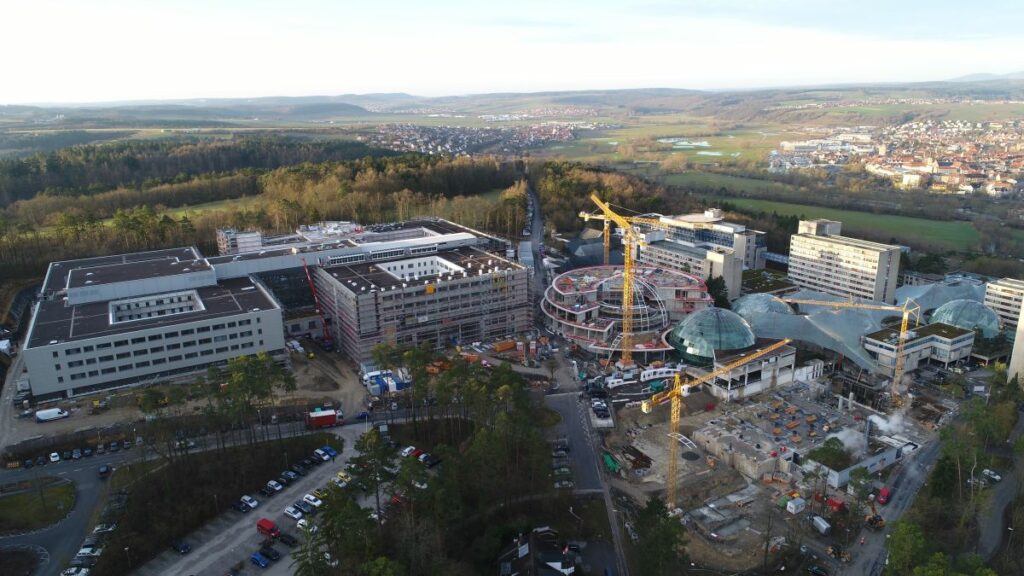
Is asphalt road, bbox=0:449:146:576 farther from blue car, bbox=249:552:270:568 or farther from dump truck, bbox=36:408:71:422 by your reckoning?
blue car, bbox=249:552:270:568

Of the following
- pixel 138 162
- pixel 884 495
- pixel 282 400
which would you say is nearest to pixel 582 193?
pixel 282 400

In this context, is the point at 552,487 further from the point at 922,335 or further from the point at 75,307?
the point at 75,307

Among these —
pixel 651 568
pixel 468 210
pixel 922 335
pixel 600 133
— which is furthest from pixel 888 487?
pixel 600 133

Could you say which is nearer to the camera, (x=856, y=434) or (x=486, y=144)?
(x=856, y=434)

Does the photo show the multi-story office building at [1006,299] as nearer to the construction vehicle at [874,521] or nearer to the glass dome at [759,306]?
the glass dome at [759,306]

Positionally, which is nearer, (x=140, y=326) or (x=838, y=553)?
(x=838, y=553)

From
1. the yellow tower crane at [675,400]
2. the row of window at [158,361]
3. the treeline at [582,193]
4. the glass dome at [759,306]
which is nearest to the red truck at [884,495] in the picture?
the yellow tower crane at [675,400]

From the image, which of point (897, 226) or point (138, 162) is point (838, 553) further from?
point (138, 162)
